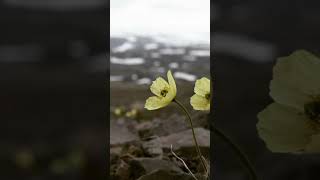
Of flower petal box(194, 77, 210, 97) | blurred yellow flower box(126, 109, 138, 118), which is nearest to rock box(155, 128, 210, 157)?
blurred yellow flower box(126, 109, 138, 118)

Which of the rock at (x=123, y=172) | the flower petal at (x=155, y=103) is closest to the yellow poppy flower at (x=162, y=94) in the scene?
the flower petal at (x=155, y=103)

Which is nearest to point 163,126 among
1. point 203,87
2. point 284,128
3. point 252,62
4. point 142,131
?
point 142,131

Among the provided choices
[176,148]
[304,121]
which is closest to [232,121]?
[176,148]

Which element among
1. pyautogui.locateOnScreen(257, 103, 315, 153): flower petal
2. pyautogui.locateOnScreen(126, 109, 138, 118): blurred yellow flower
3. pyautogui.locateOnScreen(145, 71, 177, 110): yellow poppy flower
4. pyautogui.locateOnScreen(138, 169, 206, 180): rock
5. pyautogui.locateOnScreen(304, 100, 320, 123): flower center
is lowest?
pyautogui.locateOnScreen(126, 109, 138, 118): blurred yellow flower

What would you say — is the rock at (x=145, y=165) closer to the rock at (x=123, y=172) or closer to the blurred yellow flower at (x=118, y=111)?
the rock at (x=123, y=172)

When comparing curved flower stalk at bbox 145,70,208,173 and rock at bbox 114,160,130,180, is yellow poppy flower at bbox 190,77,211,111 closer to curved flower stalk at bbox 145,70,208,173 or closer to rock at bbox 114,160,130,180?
curved flower stalk at bbox 145,70,208,173

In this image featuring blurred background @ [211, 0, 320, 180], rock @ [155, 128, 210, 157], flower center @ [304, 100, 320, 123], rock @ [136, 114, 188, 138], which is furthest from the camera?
rock @ [136, 114, 188, 138]
